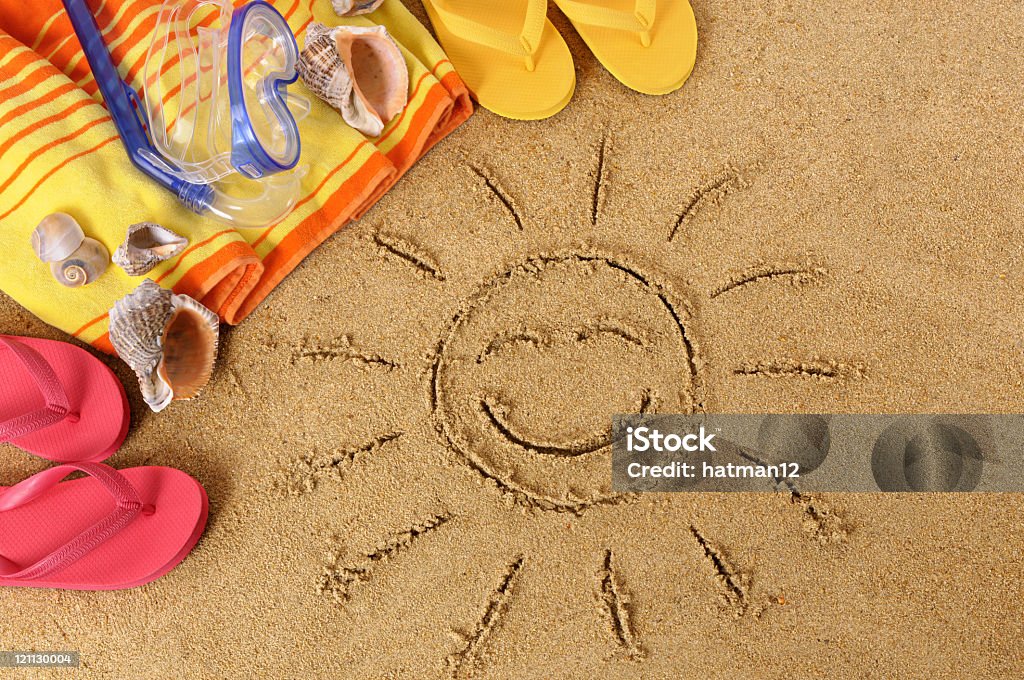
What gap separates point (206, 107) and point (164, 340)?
32 centimetres

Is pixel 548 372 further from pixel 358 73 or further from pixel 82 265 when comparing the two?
pixel 82 265

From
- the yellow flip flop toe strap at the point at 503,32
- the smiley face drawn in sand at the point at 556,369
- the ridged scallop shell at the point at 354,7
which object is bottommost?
the smiley face drawn in sand at the point at 556,369

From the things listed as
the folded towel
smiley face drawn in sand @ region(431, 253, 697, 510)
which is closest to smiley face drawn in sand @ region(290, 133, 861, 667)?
smiley face drawn in sand @ region(431, 253, 697, 510)

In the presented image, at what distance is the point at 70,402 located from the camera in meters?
0.94

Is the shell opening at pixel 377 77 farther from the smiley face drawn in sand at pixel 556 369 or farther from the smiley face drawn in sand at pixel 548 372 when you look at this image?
the smiley face drawn in sand at pixel 556 369

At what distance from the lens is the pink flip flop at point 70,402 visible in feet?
3.07

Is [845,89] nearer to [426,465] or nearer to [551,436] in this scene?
[551,436]

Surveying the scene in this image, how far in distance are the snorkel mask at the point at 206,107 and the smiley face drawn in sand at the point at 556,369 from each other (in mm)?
324

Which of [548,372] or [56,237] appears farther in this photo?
[548,372]

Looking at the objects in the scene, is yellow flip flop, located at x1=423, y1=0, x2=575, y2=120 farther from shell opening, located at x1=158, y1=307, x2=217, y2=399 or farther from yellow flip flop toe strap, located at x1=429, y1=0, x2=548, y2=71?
shell opening, located at x1=158, y1=307, x2=217, y2=399

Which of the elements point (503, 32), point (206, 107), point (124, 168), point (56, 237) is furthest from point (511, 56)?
point (56, 237)

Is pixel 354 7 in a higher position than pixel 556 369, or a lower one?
higher

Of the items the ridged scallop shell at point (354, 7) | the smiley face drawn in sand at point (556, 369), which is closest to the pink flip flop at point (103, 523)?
the smiley face drawn in sand at point (556, 369)

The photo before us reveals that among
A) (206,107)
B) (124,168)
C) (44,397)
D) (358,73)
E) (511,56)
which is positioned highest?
(511,56)
